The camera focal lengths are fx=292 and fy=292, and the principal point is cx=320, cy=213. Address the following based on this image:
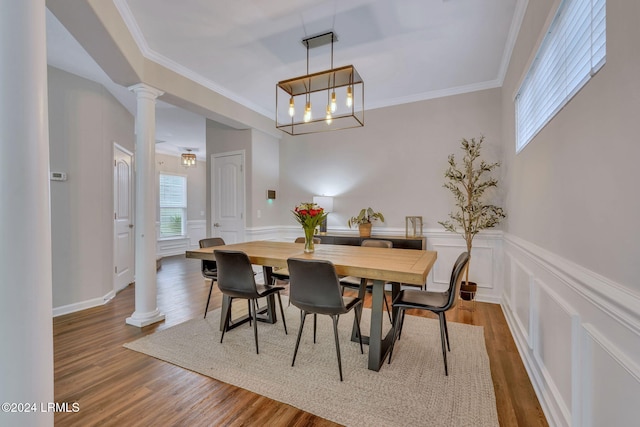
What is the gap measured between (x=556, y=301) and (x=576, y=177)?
0.69 meters

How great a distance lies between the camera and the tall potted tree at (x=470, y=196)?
3656 mm

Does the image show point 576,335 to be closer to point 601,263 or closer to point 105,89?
point 601,263

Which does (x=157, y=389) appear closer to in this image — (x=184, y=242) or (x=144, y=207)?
(x=144, y=207)

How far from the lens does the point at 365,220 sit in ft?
14.7

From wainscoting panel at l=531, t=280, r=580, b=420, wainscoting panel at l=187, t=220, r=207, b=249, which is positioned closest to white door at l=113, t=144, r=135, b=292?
wainscoting panel at l=187, t=220, r=207, b=249

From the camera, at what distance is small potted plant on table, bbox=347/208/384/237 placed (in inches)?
173

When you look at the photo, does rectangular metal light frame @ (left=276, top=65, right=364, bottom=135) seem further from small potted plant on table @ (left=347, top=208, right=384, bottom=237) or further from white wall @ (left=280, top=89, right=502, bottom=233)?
small potted plant on table @ (left=347, top=208, right=384, bottom=237)

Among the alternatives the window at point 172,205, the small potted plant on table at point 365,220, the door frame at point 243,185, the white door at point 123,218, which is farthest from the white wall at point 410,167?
the window at point 172,205

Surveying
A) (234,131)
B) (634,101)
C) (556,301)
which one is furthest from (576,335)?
(234,131)

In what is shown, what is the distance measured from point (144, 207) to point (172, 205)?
17.5 ft

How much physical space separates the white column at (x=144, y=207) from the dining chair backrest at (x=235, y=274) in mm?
1125

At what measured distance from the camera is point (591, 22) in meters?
1.30

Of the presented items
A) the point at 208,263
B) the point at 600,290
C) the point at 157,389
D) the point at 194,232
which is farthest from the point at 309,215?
the point at 194,232

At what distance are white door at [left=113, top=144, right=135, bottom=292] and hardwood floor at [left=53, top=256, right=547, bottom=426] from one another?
1.42m
